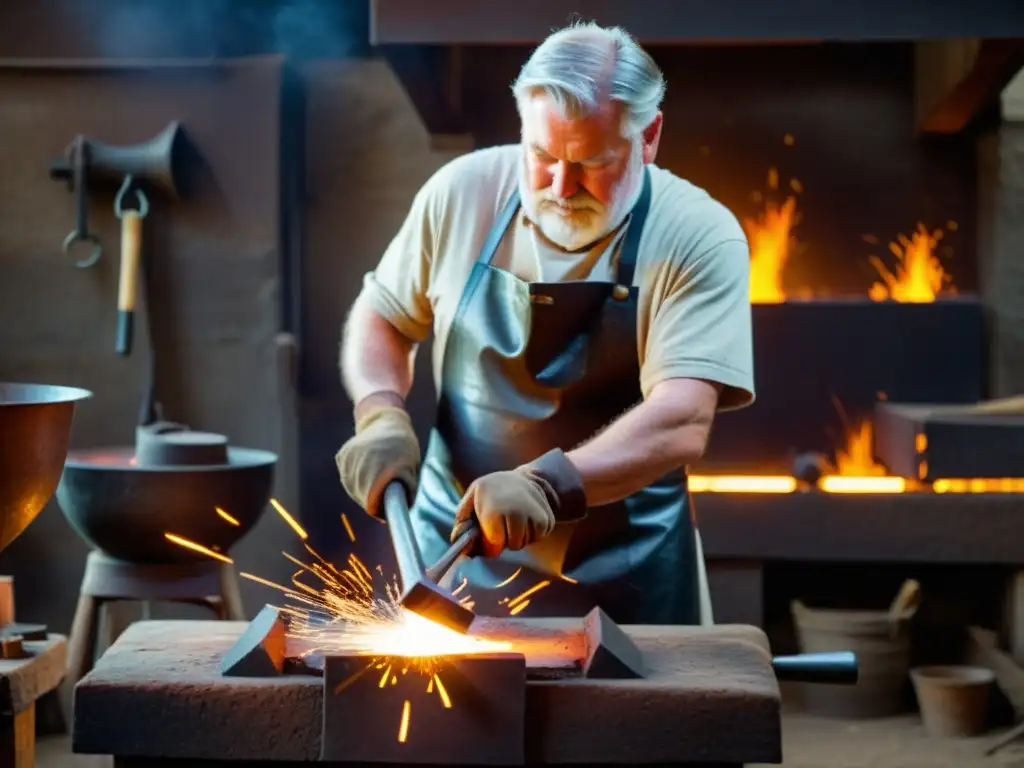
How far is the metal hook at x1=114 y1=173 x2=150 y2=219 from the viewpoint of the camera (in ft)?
14.4

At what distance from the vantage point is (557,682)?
185cm

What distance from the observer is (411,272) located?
2586 millimetres

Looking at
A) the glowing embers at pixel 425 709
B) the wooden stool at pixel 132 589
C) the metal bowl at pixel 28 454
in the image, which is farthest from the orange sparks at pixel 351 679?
the wooden stool at pixel 132 589

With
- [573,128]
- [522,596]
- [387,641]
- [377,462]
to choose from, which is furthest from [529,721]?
[573,128]

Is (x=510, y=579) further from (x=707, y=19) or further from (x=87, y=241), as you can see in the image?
(x=87, y=241)

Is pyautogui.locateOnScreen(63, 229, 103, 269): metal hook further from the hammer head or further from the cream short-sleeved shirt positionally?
the hammer head

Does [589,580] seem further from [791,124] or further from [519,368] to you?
[791,124]

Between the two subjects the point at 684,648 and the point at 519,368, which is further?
the point at 519,368

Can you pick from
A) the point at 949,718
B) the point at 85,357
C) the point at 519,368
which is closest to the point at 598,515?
the point at 519,368

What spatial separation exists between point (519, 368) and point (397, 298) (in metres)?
0.28

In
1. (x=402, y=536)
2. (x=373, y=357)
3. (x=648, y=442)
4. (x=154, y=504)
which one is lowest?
(x=154, y=504)

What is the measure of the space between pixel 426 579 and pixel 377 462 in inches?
16.5

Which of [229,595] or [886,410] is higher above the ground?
[886,410]

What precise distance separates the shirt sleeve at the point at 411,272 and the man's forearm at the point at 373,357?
2cm
